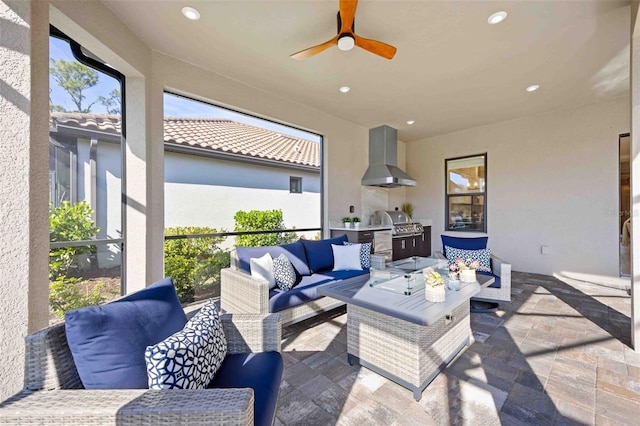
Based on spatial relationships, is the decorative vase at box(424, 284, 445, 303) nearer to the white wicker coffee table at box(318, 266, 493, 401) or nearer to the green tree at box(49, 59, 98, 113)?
the white wicker coffee table at box(318, 266, 493, 401)

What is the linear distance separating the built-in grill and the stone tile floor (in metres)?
2.63

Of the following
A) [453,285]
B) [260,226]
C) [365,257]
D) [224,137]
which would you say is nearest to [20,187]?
[224,137]

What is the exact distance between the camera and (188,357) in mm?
1114

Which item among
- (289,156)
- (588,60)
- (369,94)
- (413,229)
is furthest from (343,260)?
(588,60)

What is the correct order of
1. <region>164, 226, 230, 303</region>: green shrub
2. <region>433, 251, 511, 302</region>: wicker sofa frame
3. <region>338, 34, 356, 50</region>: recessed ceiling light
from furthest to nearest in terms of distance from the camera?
<region>164, 226, 230, 303</region>: green shrub → <region>433, 251, 511, 302</region>: wicker sofa frame → <region>338, 34, 356, 50</region>: recessed ceiling light

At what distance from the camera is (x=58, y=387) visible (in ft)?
3.21

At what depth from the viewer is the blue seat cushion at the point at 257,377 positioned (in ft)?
3.67

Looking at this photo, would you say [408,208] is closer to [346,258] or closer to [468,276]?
[346,258]

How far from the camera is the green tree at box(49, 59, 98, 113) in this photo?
2.21 m

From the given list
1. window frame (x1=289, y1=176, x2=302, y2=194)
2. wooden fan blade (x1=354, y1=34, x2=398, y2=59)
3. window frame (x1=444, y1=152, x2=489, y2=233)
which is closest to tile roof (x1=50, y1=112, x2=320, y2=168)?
window frame (x1=289, y1=176, x2=302, y2=194)

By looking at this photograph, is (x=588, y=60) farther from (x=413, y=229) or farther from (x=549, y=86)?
(x=413, y=229)

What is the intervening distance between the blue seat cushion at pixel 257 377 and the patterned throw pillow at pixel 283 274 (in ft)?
4.08

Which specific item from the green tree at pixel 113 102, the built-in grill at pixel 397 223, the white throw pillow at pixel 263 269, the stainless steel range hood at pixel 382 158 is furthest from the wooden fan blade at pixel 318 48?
the built-in grill at pixel 397 223

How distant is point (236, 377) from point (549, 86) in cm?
520
